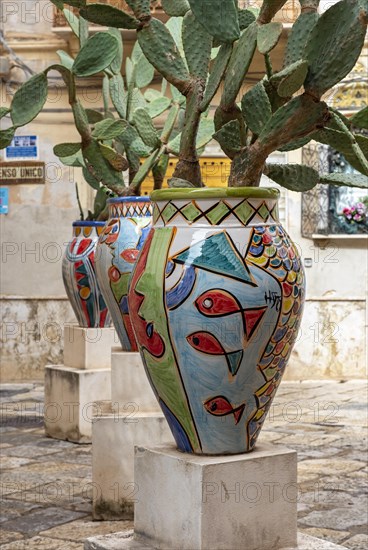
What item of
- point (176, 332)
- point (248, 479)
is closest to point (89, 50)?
point (176, 332)

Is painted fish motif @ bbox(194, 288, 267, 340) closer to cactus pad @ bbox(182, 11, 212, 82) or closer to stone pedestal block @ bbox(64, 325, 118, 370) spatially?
cactus pad @ bbox(182, 11, 212, 82)

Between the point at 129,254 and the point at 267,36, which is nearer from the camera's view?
the point at 267,36

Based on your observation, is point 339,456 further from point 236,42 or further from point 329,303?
point 329,303

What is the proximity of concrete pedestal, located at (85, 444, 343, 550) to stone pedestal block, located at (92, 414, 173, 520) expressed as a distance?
144 cm

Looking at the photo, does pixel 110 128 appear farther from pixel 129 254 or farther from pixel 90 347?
pixel 90 347

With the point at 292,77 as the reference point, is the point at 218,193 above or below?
below

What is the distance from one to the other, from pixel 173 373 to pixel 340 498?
2.39 metres

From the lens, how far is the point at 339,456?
589 cm

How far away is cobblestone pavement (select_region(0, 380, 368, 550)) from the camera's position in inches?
167

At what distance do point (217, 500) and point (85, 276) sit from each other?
3898mm

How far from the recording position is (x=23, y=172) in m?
10.2

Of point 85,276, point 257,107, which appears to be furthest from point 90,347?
point 257,107

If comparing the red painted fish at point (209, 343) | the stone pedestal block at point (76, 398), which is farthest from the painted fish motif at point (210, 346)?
the stone pedestal block at point (76, 398)

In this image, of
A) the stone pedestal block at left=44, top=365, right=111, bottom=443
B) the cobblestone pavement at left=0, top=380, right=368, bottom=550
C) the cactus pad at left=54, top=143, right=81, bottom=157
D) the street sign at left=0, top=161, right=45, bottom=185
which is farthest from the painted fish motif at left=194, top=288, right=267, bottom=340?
the street sign at left=0, top=161, right=45, bottom=185
